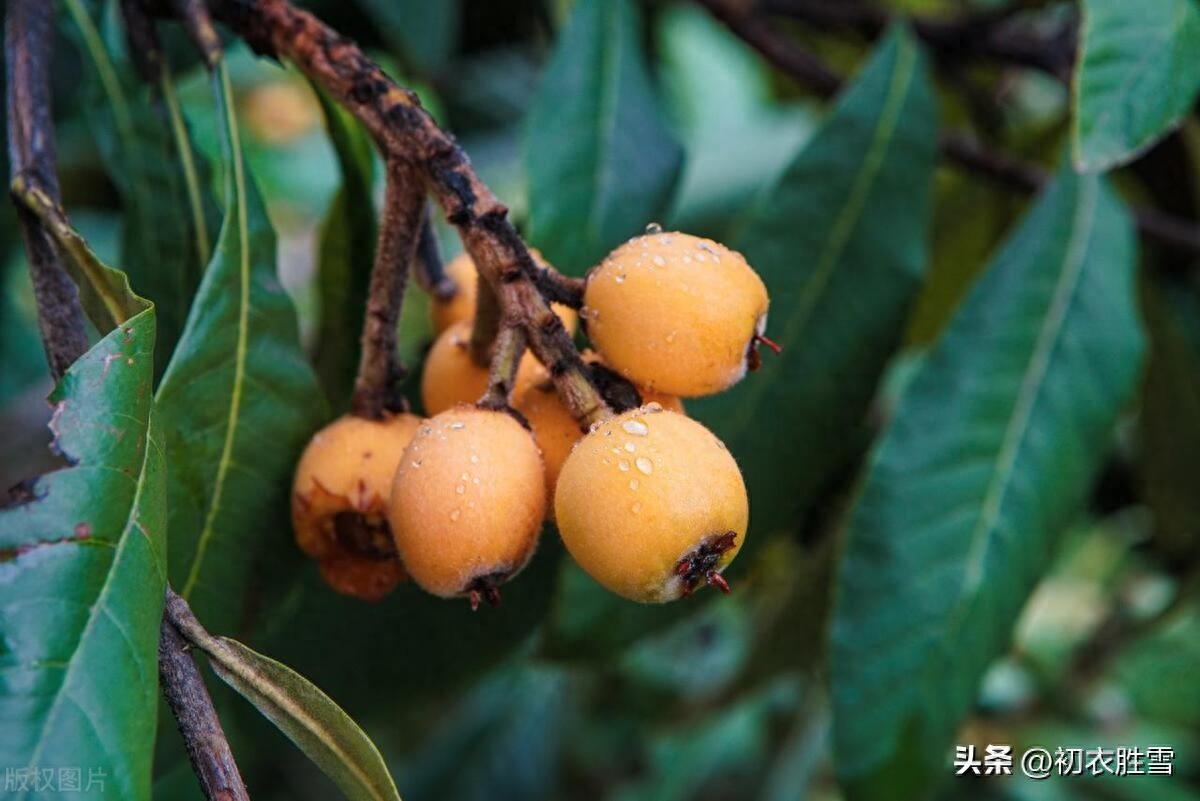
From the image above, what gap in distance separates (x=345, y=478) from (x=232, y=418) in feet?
0.40

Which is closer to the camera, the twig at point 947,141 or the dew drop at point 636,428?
the dew drop at point 636,428

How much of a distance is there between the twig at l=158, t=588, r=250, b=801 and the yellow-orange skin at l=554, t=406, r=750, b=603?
0.24m

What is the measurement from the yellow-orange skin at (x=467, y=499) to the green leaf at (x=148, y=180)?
0.49 m

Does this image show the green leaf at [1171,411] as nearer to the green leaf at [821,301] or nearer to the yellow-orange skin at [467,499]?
the green leaf at [821,301]

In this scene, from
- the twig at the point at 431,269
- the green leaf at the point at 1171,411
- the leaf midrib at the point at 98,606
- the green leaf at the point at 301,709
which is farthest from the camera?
the green leaf at the point at 1171,411

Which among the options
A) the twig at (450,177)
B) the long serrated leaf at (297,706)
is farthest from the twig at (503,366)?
the long serrated leaf at (297,706)

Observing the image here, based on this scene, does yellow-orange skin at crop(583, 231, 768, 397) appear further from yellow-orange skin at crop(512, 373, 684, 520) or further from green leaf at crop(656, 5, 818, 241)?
green leaf at crop(656, 5, 818, 241)

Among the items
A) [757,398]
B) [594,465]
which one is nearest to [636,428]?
[594,465]

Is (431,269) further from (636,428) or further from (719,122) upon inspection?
(719,122)

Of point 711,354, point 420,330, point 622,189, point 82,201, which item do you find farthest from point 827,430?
point 82,201

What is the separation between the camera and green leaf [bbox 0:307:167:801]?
646 mm

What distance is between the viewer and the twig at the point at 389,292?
869 mm

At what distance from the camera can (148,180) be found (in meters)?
1.20

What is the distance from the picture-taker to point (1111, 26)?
1.10m
